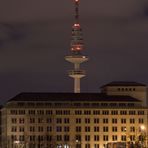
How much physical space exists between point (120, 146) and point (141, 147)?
1205 centimetres

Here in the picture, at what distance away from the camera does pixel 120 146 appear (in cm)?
17750

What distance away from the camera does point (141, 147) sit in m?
166

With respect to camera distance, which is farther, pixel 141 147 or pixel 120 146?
pixel 120 146
